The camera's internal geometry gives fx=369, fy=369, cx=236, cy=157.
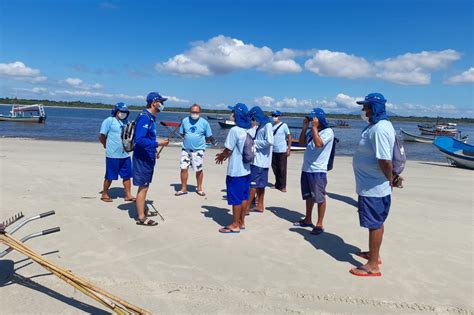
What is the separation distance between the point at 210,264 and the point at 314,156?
7.16 ft

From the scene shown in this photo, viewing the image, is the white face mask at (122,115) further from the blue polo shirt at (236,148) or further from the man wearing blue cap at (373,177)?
the man wearing blue cap at (373,177)

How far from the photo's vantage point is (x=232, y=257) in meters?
4.46

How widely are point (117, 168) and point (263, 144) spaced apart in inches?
107

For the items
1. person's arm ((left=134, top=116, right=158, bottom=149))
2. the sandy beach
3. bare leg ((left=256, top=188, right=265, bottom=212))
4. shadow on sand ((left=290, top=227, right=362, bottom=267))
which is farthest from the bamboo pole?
bare leg ((left=256, top=188, right=265, bottom=212))

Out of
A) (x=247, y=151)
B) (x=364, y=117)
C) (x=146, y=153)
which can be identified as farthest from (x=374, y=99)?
(x=146, y=153)

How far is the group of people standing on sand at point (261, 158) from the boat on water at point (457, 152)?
9.59 meters

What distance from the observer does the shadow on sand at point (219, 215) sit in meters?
5.97

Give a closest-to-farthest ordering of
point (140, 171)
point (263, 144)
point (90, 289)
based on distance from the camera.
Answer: point (90, 289)
point (140, 171)
point (263, 144)

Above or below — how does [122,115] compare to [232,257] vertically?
above

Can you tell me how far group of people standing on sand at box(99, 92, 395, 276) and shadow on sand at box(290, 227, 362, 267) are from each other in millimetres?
144

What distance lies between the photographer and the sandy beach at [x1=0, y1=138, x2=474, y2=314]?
135 inches

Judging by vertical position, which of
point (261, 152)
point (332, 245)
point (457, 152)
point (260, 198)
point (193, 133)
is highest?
point (193, 133)

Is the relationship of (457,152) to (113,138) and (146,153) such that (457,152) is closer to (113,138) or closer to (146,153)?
(113,138)

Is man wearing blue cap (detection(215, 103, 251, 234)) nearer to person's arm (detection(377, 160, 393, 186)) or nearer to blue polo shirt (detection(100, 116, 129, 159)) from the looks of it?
person's arm (detection(377, 160, 393, 186))
